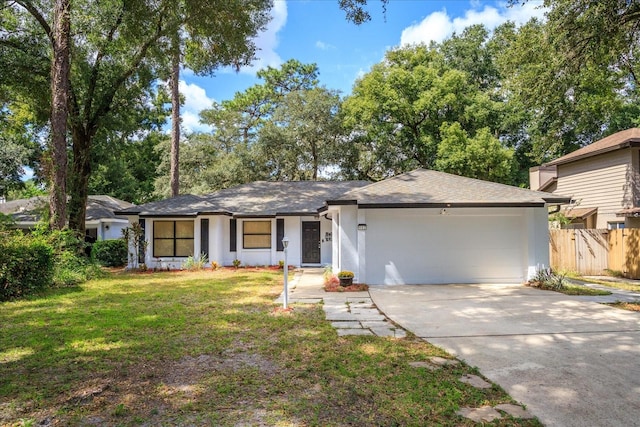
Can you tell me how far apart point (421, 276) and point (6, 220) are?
11.8m

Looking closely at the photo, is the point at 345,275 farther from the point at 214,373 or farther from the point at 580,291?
the point at 214,373

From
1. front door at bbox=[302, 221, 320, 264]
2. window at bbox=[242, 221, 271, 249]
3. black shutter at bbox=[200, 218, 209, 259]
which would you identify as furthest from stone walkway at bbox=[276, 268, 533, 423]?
black shutter at bbox=[200, 218, 209, 259]

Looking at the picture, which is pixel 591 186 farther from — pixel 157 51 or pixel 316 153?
pixel 157 51

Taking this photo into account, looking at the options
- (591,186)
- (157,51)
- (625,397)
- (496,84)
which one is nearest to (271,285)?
(625,397)

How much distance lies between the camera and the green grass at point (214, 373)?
3.16 metres

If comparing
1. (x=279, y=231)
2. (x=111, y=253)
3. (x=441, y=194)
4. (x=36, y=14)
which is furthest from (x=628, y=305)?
(x=36, y=14)

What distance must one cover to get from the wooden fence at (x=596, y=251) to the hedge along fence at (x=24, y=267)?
1585cm

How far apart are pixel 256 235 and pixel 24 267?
8049 millimetres

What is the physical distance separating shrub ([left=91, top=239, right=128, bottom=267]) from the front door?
803 centimetres

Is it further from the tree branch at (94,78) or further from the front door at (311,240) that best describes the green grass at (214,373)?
the tree branch at (94,78)

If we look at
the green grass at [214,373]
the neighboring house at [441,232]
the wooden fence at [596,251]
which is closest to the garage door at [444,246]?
the neighboring house at [441,232]

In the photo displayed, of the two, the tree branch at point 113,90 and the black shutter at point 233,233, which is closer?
the tree branch at point 113,90

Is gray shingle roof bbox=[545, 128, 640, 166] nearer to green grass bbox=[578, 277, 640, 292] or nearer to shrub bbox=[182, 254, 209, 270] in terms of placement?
green grass bbox=[578, 277, 640, 292]

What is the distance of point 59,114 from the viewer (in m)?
12.0
